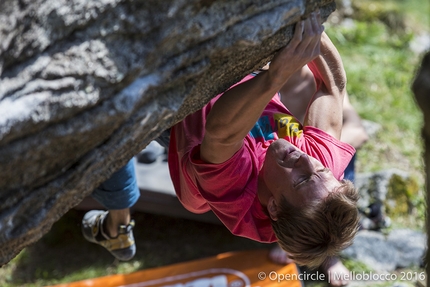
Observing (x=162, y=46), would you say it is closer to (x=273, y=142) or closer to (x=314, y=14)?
(x=314, y=14)

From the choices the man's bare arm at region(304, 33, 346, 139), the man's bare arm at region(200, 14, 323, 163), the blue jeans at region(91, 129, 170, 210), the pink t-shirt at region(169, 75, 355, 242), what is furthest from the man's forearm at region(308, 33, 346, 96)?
the blue jeans at region(91, 129, 170, 210)

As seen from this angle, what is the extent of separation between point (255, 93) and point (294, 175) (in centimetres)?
57

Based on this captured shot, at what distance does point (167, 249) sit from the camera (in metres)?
3.80

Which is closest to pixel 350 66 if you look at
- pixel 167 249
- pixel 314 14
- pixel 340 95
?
pixel 167 249

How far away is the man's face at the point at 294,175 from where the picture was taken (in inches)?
82.4

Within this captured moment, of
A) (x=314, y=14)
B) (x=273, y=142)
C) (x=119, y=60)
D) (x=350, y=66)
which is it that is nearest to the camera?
(x=119, y=60)

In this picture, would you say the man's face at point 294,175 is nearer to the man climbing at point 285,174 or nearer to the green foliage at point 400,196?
the man climbing at point 285,174

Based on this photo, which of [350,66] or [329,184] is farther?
[350,66]

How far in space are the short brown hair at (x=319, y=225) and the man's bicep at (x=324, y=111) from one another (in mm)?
267

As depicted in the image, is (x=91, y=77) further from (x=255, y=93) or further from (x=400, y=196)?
(x=400, y=196)

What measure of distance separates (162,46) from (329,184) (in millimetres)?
1116

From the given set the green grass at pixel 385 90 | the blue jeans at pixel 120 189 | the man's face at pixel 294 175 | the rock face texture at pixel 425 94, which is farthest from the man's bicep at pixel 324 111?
the green grass at pixel 385 90

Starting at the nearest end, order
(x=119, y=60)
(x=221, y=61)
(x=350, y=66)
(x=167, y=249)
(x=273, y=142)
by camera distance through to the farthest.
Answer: (x=119, y=60)
(x=221, y=61)
(x=273, y=142)
(x=167, y=249)
(x=350, y=66)

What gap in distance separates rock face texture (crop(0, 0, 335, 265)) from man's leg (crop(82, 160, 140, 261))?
1081 mm
